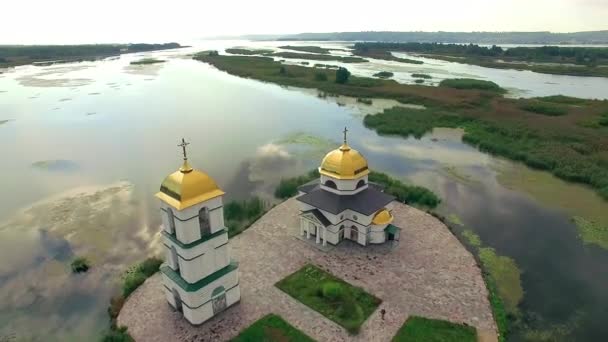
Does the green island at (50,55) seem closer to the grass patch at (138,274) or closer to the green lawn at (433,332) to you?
the grass patch at (138,274)

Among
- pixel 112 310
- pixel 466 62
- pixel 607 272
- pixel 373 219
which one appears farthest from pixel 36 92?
pixel 466 62

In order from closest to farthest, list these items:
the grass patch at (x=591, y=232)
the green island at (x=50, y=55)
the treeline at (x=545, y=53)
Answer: the grass patch at (x=591, y=232), the treeline at (x=545, y=53), the green island at (x=50, y=55)

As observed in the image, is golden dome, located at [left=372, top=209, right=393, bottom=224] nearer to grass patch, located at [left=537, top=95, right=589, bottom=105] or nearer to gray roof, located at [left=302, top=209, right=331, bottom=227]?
gray roof, located at [left=302, top=209, right=331, bottom=227]

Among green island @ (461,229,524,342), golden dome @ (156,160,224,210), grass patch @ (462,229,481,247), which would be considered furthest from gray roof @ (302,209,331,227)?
grass patch @ (462,229,481,247)

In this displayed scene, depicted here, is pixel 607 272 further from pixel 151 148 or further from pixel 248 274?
pixel 151 148

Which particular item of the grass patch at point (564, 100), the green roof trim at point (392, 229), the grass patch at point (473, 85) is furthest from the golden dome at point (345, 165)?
the grass patch at point (473, 85)

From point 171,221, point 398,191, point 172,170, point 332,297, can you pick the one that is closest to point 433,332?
point 332,297

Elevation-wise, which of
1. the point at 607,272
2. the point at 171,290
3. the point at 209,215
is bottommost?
the point at 607,272

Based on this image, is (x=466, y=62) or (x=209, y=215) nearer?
(x=209, y=215)
